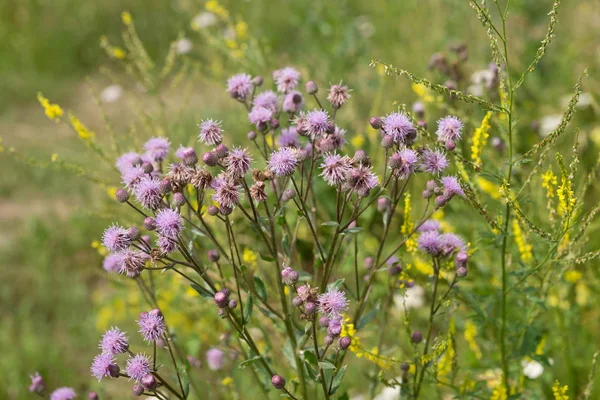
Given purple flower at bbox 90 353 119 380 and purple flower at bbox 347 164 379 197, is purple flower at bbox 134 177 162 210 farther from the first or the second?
purple flower at bbox 347 164 379 197

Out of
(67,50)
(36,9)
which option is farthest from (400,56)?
(36,9)

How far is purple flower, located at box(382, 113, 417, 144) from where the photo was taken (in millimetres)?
1773

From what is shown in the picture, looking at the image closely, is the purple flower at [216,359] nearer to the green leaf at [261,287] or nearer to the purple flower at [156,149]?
the green leaf at [261,287]

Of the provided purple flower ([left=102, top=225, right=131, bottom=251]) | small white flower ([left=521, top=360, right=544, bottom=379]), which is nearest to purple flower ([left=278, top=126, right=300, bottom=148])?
purple flower ([left=102, top=225, right=131, bottom=251])

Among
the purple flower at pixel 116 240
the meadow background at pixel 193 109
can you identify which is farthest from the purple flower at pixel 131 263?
the meadow background at pixel 193 109

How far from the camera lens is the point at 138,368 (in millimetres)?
1730

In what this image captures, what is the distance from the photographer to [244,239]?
11.8 feet

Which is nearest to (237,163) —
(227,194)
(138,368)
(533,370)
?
(227,194)

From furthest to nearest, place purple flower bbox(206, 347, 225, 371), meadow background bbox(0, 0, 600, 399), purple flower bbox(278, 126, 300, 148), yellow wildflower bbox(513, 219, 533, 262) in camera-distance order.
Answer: meadow background bbox(0, 0, 600, 399)
purple flower bbox(206, 347, 225, 371)
yellow wildflower bbox(513, 219, 533, 262)
purple flower bbox(278, 126, 300, 148)

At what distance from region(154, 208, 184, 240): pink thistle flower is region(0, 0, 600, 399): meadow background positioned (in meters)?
1.18

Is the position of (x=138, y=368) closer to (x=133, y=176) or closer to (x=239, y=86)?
(x=133, y=176)

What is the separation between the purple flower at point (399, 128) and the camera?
177 cm

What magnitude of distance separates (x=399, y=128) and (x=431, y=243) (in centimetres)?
39

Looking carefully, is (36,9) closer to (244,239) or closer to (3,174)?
(3,174)
